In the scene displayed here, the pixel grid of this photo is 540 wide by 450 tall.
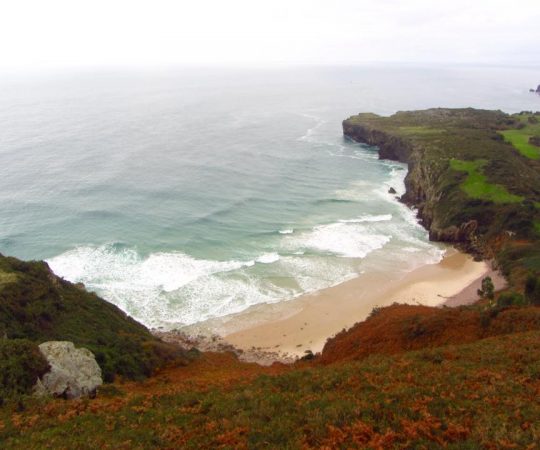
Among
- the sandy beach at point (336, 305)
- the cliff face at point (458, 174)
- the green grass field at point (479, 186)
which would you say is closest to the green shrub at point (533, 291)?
the sandy beach at point (336, 305)

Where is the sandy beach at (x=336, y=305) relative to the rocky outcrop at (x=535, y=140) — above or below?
below

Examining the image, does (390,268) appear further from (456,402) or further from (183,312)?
(456,402)

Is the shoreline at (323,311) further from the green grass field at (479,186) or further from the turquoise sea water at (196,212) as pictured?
the green grass field at (479,186)

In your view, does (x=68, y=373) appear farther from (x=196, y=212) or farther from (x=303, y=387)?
(x=196, y=212)

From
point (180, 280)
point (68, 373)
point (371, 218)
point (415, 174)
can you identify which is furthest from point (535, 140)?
point (68, 373)

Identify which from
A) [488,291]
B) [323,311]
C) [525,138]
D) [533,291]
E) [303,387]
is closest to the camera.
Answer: [303,387]

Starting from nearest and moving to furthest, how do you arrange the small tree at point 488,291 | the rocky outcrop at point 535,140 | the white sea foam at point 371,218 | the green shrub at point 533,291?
the green shrub at point 533,291 → the small tree at point 488,291 → the white sea foam at point 371,218 → the rocky outcrop at point 535,140

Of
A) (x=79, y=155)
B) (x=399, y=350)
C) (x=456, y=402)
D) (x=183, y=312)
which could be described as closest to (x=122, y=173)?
(x=79, y=155)
